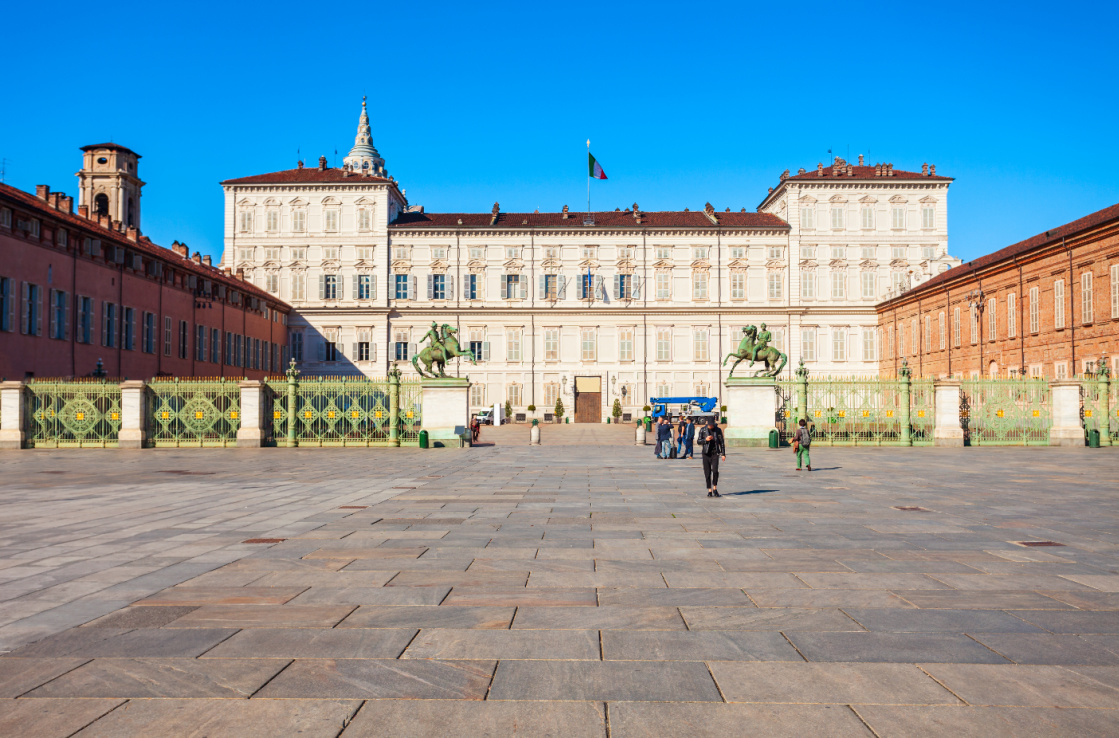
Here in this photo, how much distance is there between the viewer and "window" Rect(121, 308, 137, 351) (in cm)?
3694

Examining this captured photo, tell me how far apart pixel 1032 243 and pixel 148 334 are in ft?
140

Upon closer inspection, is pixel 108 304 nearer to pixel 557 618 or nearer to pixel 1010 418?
pixel 1010 418

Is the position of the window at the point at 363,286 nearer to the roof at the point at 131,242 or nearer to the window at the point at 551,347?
the roof at the point at 131,242

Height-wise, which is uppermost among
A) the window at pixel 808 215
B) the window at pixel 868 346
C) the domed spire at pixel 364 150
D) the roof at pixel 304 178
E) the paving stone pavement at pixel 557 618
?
the domed spire at pixel 364 150

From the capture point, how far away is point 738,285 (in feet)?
180

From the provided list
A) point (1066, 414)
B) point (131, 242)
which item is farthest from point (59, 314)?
point (1066, 414)

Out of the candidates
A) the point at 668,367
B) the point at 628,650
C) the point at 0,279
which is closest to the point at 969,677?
the point at 628,650

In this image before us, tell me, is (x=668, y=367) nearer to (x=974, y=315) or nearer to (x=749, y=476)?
(x=974, y=315)

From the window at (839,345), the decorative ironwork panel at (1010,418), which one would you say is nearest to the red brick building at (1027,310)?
the window at (839,345)

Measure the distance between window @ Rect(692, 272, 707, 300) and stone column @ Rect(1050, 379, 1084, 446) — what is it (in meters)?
Result: 29.2

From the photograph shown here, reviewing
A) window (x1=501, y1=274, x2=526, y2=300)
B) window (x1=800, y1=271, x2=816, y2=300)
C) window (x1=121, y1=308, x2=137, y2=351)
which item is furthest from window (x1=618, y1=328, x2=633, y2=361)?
window (x1=121, y1=308, x2=137, y2=351)

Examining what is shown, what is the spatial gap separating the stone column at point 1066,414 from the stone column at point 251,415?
84.8ft

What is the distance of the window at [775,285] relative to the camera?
5475 centimetres

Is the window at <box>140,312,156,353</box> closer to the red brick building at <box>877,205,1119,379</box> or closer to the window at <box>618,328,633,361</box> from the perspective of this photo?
the window at <box>618,328,633,361</box>
